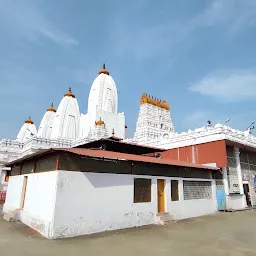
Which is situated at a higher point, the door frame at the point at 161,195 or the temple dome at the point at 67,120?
the temple dome at the point at 67,120

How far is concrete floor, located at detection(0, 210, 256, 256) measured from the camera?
660 cm

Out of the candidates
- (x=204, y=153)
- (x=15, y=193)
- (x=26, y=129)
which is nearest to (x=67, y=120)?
(x=26, y=129)

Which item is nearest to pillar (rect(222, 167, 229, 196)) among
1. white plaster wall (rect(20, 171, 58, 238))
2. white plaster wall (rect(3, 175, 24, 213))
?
white plaster wall (rect(20, 171, 58, 238))

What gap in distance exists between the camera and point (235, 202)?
16953mm

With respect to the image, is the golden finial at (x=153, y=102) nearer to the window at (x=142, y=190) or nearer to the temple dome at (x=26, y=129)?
the temple dome at (x=26, y=129)

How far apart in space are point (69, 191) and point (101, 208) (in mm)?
1642

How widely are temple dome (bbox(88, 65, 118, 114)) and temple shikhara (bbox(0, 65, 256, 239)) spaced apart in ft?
56.2

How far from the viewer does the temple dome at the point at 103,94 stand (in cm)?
3872

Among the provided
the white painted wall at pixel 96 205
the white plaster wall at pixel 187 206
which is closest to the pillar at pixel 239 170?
the white plaster wall at pixel 187 206

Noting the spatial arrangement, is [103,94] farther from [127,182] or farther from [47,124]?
[127,182]

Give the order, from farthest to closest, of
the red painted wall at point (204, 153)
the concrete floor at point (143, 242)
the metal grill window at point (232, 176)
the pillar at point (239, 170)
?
the pillar at point (239, 170) < the metal grill window at point (232, 176) < the red painted wall at point (204, 153) < the concrete floor at point (143, 242)

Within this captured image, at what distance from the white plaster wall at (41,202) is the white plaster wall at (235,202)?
42.5 feet

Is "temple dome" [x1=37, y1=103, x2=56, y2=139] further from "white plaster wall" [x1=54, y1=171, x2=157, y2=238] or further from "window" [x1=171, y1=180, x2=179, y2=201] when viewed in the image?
"white plaster wall" [x1=54, y1=171, x2=157, y2=238]

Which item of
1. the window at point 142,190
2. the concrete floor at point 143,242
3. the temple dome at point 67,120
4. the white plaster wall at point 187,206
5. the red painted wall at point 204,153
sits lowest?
the concrete floor at point 143,242
